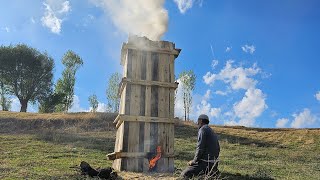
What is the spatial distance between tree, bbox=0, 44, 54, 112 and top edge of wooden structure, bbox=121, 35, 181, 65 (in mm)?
50222

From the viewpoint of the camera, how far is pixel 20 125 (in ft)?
121

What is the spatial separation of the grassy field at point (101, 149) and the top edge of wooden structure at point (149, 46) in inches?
177

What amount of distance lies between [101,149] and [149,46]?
32.6 ft

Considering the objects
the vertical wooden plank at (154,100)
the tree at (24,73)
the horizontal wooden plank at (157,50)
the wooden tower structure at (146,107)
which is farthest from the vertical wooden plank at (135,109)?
the tree at (24,73)

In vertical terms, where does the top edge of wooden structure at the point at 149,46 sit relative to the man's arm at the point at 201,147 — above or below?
above

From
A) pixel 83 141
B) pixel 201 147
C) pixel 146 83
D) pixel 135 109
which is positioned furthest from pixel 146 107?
pixel 83 141

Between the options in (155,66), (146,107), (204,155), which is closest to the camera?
(204,155)

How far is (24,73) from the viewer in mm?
62281

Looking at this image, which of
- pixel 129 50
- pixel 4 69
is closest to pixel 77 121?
pixel 129 50

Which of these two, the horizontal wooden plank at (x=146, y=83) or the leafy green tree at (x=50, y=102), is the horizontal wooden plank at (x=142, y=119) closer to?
the horizontal wooden plank at (x=146, y=83)

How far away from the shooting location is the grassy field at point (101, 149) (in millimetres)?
13828

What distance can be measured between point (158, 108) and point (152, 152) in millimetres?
1592

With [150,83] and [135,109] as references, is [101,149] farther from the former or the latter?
[150,83]

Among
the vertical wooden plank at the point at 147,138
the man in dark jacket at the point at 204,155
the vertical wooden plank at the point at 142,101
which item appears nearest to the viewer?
the man in dark jacket at the point at 204,155
